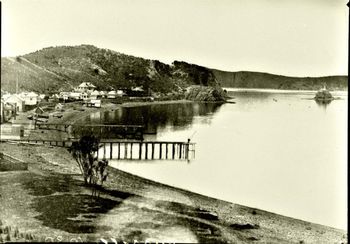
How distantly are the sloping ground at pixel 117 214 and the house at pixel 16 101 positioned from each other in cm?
137

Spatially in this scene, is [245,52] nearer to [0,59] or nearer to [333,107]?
[333,107]

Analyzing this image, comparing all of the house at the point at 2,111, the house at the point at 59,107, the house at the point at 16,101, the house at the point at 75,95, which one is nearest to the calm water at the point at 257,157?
the house at the point at 75,95

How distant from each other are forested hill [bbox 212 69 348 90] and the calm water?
61cm

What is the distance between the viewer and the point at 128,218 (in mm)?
11836

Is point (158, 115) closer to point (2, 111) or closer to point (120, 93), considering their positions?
point (120, 93)

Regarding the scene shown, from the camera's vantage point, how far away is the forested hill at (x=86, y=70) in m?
12.1

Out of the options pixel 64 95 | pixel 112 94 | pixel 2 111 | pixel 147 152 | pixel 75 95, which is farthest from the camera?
pixel 147 152

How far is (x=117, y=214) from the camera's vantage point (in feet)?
39.2

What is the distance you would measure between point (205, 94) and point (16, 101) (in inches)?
280

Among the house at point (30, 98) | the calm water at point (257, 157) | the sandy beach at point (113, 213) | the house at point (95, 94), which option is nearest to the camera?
the sandy beach at point (113, 213)

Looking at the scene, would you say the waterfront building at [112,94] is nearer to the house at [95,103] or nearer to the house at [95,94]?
the house at [95,94]

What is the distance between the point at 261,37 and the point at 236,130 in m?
9.40

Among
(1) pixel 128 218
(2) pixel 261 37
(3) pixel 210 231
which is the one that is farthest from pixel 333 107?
(1) pixel 128 218

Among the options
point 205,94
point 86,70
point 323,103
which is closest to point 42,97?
point 86,70
